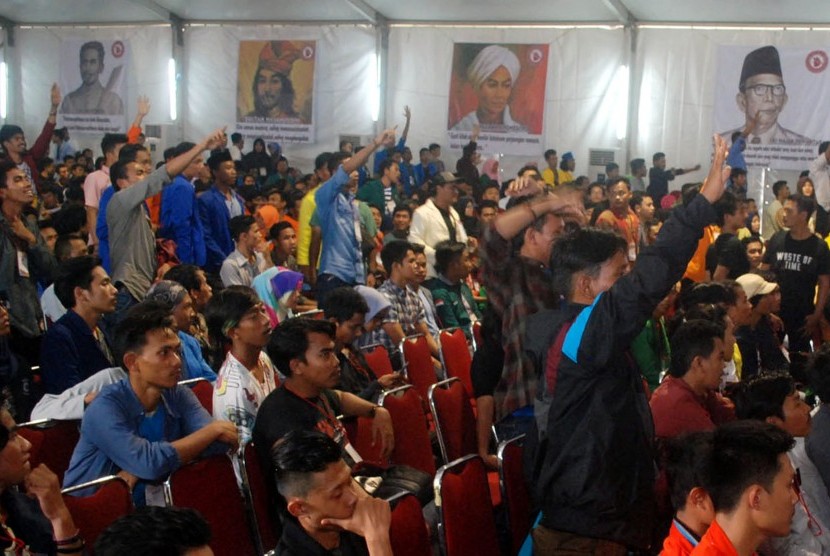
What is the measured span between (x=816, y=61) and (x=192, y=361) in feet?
36.4

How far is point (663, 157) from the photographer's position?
13578 millimetres

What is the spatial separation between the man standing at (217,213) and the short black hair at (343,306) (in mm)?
2118

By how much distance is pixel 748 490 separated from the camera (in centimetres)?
236

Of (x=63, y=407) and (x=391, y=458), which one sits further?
(x=391, y=458)

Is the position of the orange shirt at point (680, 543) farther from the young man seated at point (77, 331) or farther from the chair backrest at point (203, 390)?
the young man seated at point (77, 331)

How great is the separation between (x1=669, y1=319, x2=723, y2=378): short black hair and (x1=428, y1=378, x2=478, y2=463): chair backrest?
80cm

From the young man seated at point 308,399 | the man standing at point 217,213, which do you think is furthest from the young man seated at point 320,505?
the man standing at point 217,213

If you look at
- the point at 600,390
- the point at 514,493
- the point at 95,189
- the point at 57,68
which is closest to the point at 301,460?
the point at 600,390

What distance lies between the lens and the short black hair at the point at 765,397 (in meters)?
3.54

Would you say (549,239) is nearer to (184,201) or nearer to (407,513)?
(407,513)

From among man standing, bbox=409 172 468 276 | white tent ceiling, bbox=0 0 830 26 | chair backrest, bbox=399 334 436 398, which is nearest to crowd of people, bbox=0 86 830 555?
chair backrest, bbox=399 334 436 398

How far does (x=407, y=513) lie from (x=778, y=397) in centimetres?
163

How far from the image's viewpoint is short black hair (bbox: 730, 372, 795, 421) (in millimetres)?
3539

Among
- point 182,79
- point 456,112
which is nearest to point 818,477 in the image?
point 456,112
